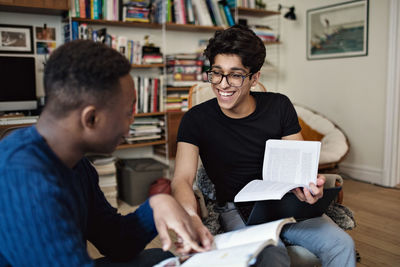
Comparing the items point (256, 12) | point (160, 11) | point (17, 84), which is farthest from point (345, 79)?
A: point (17, 84)

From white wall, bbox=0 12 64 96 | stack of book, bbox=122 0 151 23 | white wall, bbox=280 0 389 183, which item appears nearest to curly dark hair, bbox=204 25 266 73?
stack of book, bbox=122 0 151 23

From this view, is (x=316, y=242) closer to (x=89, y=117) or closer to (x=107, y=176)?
(x=89, y=117)

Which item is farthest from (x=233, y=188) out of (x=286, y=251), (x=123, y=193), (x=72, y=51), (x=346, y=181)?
(x=346, y=181)

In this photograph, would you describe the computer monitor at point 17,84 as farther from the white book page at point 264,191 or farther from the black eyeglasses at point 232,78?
the white book page at point 264,191

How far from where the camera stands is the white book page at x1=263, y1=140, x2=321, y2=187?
127cm

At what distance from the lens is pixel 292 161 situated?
1.33 m

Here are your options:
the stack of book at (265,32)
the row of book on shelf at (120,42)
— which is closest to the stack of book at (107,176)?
the row of book on shelf at (120,42)

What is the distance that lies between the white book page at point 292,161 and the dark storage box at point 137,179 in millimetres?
1959

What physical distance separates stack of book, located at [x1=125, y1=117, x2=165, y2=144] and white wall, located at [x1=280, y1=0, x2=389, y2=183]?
1700mm

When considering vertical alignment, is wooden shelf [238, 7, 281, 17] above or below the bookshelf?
above

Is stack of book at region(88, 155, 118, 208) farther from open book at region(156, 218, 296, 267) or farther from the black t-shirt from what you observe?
open book at region(156, 218, 296, 267)

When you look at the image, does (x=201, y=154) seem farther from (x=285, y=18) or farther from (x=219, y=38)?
(x=285, y=18)

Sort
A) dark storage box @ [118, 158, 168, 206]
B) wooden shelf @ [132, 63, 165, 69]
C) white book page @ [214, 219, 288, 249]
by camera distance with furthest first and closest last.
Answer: wooden shelf @ [132, 63, 165, 69]
dark storage box @ [118, 158, 168, 206]
white book page @ [214, 219, 288, 249]

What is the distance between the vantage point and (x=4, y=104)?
2842mm
